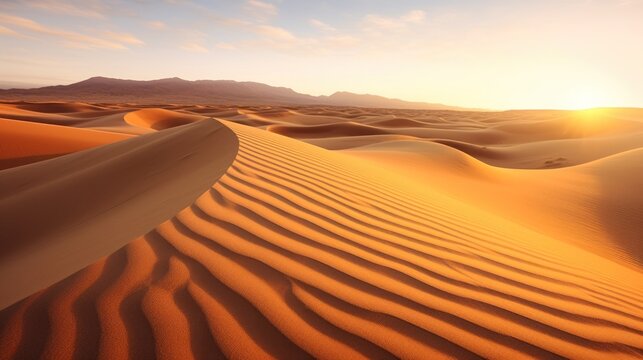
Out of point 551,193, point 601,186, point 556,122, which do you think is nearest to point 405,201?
point 551,193

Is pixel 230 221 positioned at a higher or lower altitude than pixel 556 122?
higher

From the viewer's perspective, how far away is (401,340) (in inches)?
55.4

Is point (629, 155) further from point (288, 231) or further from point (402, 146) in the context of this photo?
point (288, 231)

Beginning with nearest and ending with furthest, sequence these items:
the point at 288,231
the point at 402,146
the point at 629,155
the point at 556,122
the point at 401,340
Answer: the point at 401,340
the point at 288,231
the point at 629,155
the point at 402,146
the point at 556,122

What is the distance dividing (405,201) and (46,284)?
9.25 feet

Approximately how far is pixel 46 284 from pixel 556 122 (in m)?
26.0

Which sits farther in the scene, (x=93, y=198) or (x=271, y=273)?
(x=93, y=198)

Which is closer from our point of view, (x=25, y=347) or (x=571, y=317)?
(x=25, y=347)

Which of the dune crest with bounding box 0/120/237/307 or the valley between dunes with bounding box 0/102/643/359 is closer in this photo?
the valley between dunes with bounding box 0/102/643/359

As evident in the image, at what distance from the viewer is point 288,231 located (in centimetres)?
219

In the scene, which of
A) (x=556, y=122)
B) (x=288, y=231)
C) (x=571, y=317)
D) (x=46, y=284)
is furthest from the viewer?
(x=556, y=122)

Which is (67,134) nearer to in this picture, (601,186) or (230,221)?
(230,221)

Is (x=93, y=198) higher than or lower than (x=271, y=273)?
lower

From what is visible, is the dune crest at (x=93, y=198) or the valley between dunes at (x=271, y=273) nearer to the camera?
the valley between dunes at (x=271, y=273)
